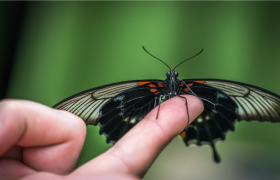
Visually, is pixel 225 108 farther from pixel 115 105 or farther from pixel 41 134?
pixel 41 134

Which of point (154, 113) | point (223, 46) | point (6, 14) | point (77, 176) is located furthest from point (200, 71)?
point (6, 14)

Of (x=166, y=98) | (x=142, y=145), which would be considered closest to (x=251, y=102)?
(x=166, y=98)

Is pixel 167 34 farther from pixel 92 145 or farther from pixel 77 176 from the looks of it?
pixel 77 176

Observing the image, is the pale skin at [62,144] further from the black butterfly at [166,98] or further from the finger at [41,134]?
the black butterfly at [166,98]

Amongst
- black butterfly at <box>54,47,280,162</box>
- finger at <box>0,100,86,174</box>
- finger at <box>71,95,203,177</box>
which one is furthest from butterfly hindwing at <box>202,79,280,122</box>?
finger at <box>0,100,86,174</box>

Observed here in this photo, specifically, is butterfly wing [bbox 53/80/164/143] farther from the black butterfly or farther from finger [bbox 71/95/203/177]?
finger [bbox 71/95/203/177]
